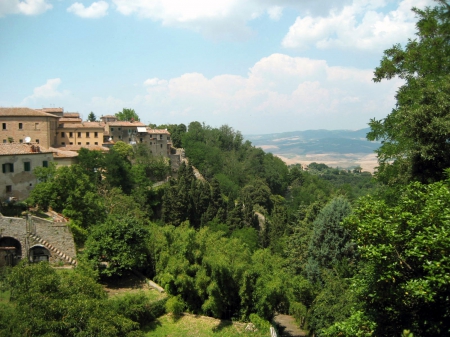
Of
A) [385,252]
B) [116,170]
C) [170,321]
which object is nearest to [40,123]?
[116,170]

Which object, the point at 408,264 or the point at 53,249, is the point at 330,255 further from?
the point at 53,249

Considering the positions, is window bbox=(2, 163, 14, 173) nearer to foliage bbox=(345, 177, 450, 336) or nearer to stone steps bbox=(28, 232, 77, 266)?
stone steps bbox=(28, 232, 77, 266)

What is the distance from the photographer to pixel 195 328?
1911 centimetres

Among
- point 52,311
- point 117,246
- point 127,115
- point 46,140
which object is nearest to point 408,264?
point 52,311

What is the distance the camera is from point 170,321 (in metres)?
19.6

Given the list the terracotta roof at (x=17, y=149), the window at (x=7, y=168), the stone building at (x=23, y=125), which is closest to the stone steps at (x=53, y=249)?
the window at (x=7, y=168)

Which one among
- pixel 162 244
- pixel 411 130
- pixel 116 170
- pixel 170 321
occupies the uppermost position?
pixel 411 130

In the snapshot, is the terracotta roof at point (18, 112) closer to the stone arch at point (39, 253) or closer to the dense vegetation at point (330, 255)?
the dense vegetation at point (330, 255)

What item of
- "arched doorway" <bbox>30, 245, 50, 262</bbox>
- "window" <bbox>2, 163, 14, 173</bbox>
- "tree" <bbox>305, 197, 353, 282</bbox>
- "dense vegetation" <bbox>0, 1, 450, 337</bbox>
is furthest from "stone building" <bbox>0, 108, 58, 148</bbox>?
"tree" <bbox>305, 197, 353, 282</bbox>

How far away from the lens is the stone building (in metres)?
43.7

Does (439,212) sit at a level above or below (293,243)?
above

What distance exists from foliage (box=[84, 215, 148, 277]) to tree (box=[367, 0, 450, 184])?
13.4 m

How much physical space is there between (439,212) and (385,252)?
1.52 m

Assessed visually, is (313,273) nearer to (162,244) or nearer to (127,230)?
(162,244)
